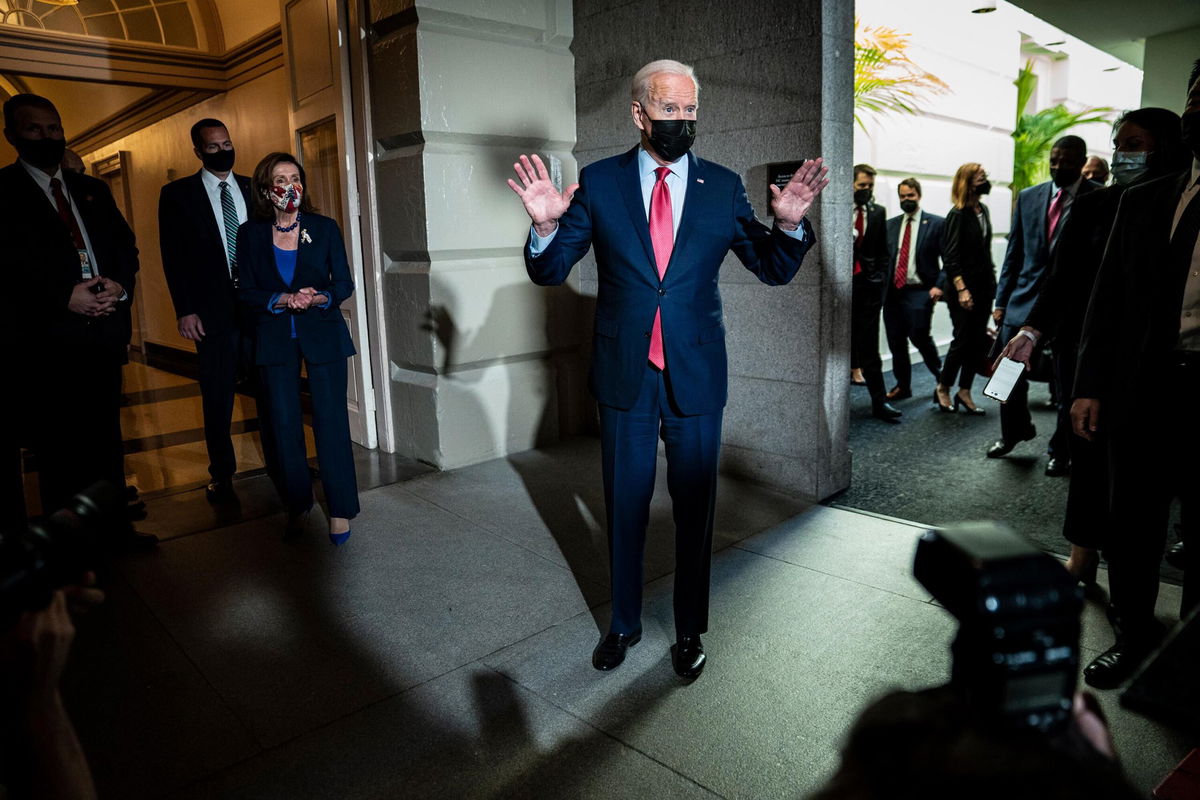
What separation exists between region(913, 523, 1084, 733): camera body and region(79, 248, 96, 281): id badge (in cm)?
373

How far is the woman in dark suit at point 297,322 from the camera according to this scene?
342 cm

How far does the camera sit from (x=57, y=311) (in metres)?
3.28

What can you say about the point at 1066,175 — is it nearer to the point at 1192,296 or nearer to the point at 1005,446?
the point at 1005,446

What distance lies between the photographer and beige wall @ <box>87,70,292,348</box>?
23.3ft

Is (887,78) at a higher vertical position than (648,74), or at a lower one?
higher

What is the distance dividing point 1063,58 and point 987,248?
9.83 metres

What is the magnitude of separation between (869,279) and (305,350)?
14.0 feet

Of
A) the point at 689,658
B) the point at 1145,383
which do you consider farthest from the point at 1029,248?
the point at 689,658

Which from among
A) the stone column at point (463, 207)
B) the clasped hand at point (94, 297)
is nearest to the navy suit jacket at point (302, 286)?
the clasped hand at point (94, 297)

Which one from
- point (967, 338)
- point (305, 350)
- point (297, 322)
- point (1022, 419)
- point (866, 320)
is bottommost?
point (1022, 419)

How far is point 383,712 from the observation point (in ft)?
7.64

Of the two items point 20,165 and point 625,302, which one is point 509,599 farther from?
point 20,165

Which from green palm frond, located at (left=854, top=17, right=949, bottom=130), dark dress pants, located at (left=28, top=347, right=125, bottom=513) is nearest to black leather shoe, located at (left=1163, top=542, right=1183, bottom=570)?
Answer: green palm frond, located at (left=854, top=17, right=949, bottom=130)

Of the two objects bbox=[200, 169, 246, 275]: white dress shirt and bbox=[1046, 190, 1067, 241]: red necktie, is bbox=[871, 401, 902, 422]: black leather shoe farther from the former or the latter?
bbox=[200, 169, 246, 275]: white dress shirt
